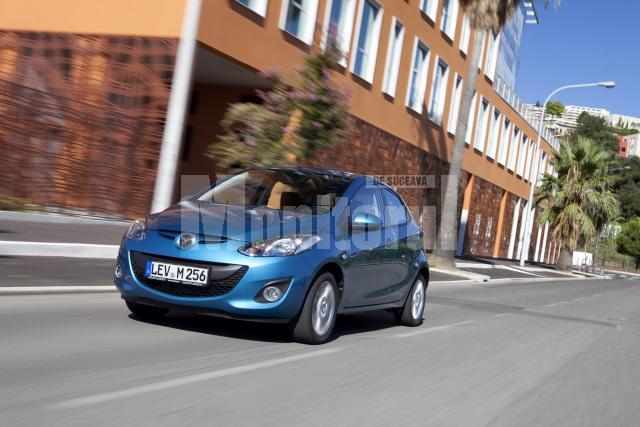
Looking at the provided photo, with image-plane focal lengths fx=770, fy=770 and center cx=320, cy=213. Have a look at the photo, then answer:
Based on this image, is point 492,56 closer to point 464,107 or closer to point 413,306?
point 464,107

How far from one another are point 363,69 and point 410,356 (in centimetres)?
1860

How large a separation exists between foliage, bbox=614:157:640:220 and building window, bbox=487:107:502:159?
64141 millimetres

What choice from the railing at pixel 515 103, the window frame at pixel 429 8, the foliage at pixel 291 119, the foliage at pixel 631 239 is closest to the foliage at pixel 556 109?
the foliage at pixel 631 239

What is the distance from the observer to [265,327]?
779 centimetres

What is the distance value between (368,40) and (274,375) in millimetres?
20751

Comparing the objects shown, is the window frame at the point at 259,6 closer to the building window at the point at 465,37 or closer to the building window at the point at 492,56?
the building window at the point at 465,37

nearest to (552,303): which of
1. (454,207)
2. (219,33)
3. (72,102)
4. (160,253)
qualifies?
(454,207)

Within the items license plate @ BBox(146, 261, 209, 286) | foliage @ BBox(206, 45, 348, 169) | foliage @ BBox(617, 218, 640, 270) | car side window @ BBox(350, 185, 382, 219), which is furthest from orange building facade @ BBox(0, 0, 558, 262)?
foliage @ BBox(617, 218, 640, 270)

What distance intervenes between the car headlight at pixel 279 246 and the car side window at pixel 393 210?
1.85 m

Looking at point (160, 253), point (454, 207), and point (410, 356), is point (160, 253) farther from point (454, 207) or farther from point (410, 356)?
point (454, 207)

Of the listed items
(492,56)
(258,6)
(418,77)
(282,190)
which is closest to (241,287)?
(282,190)

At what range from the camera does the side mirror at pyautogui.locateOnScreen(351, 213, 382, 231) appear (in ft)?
23.8

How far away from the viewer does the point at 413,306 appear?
936 centimetres

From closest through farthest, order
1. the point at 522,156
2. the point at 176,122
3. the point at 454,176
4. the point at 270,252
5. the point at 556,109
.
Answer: the point at 270,252 < the point at 176,122 < the point at 454,176 < the point at 522,156 < the point at 556,109
